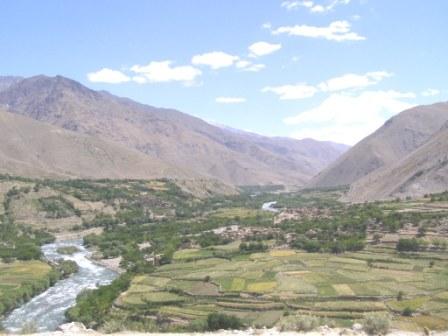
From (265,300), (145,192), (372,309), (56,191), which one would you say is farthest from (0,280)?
(145,192)

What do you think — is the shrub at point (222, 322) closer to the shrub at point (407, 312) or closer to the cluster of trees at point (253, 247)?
the shrub at point (407, 312)

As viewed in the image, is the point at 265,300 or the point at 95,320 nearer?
the point at 95,320

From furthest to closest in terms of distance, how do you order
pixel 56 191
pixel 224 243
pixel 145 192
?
pixel 145 192 → pixel 56 191 → pixel 224 243

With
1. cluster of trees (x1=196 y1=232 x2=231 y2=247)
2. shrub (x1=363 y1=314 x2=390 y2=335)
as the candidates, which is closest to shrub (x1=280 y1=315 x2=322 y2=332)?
shrub (x1=363 y1=314 x2=390 y2=335)

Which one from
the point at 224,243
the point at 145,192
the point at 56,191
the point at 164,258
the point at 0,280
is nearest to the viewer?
the point at 0,280

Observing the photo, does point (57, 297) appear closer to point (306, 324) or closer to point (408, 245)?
point (306, 324)

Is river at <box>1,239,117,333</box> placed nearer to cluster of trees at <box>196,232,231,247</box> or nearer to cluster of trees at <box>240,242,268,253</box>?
cluster of trees at <box>196,232,231,247</box>

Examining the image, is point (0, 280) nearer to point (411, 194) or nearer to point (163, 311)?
point (163, 311)
